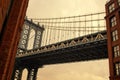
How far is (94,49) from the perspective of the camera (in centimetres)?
4531

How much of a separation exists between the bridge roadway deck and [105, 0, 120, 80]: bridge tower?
5981 millimetres

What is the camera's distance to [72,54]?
5125 cm

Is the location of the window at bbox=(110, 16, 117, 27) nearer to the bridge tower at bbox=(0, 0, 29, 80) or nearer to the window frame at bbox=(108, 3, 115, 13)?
the window frame at bbox=(108, 3, 115, 13)

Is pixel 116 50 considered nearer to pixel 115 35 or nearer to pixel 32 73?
pixel 115 35

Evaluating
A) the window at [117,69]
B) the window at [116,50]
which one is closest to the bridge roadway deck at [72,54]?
the window at [116,50]

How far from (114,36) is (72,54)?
751 inches

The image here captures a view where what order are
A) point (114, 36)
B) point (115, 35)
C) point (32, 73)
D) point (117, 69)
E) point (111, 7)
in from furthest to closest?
1. point (32, 73)
2. point (111, 7)
3. point (114, 36)
4. point (115, 35)
5. point (117, 69)

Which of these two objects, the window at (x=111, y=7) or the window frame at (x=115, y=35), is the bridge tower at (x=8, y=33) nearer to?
the window frame at (x=115, y=35)

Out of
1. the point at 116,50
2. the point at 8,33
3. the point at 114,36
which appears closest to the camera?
the point at 8,33

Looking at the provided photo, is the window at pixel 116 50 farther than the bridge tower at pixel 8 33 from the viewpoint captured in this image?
Yes

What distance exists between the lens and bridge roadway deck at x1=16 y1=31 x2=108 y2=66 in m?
44.0

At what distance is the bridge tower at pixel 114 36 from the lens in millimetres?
30794

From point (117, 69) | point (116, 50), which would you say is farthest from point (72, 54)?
point (117, 69)

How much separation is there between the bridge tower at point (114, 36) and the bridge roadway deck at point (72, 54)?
19.6 ft
